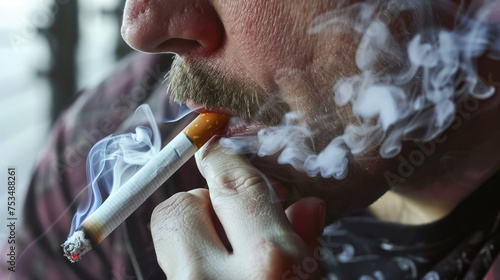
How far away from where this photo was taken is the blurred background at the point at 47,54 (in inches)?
35.7

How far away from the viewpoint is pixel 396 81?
580mm

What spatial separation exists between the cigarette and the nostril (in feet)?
0.28

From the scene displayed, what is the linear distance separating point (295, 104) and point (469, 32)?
0.70 ft

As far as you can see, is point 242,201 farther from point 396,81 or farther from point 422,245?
point 422,245

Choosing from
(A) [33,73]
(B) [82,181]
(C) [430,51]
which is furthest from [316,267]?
(A) [33,73]

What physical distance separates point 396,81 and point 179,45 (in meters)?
0.26

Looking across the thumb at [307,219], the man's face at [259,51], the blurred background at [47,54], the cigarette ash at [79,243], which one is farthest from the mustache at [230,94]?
the blurred background at [47,54]

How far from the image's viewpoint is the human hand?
0.51m

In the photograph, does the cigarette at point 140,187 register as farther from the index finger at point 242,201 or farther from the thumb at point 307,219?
the thumb at point 307,219

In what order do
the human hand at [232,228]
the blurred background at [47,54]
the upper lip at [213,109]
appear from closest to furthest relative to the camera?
the human hand at [232,228], the upper lip at [213,109], the blurred background at [47,54]
